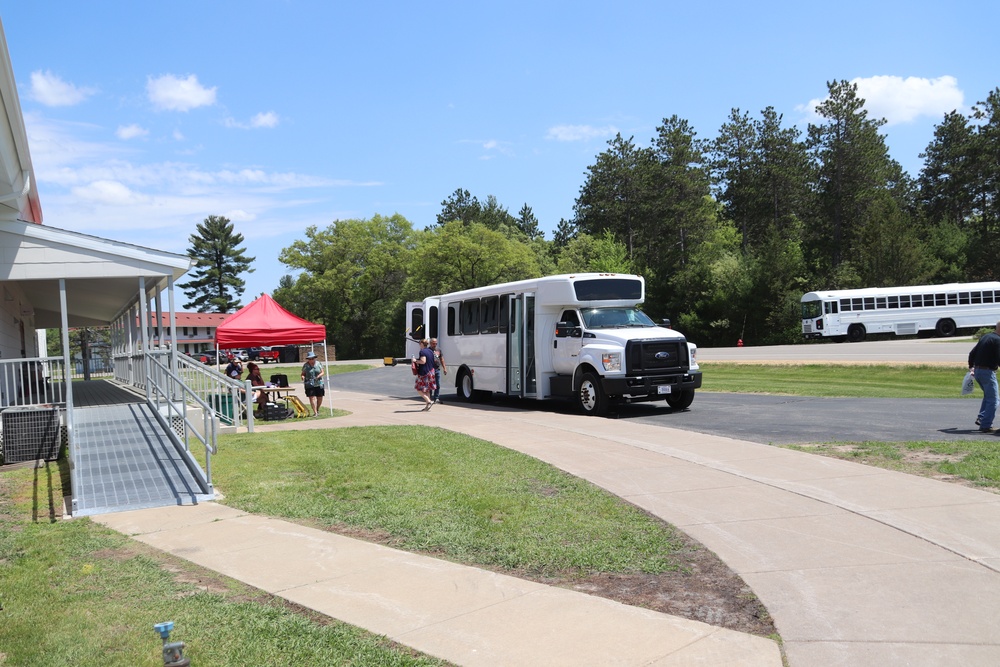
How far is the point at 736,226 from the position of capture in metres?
68.1

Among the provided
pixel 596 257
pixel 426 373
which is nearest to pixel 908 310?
pixel 596 257

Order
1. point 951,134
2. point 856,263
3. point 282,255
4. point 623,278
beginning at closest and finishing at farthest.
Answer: point 623,278
point 856,263
point 951,134
point 282,255

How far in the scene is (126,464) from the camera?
10.3 metres

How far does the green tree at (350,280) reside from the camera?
241ft

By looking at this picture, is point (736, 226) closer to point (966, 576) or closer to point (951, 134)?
point (951, 134)

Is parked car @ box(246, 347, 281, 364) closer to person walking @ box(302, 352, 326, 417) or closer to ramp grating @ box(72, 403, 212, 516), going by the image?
person walking @ box(302, 352, 326, 417)

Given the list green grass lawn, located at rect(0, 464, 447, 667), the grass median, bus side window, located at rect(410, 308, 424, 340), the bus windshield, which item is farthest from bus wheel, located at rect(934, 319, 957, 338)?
green grass lawn, located at rect(0, 464, 447, 667)

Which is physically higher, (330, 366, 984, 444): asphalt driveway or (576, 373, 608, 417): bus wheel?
(576, 373, 608, 417): bus wheel

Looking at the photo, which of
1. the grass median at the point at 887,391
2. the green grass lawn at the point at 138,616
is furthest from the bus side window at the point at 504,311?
the green grass lawn at the point at 138,616

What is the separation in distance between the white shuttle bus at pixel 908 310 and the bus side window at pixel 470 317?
97.3 ft

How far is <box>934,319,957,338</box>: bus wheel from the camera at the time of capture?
142 ft

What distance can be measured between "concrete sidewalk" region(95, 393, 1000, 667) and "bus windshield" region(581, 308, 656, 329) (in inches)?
277

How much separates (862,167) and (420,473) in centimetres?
5358

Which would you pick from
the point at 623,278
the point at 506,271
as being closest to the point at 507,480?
the point at 623,278
